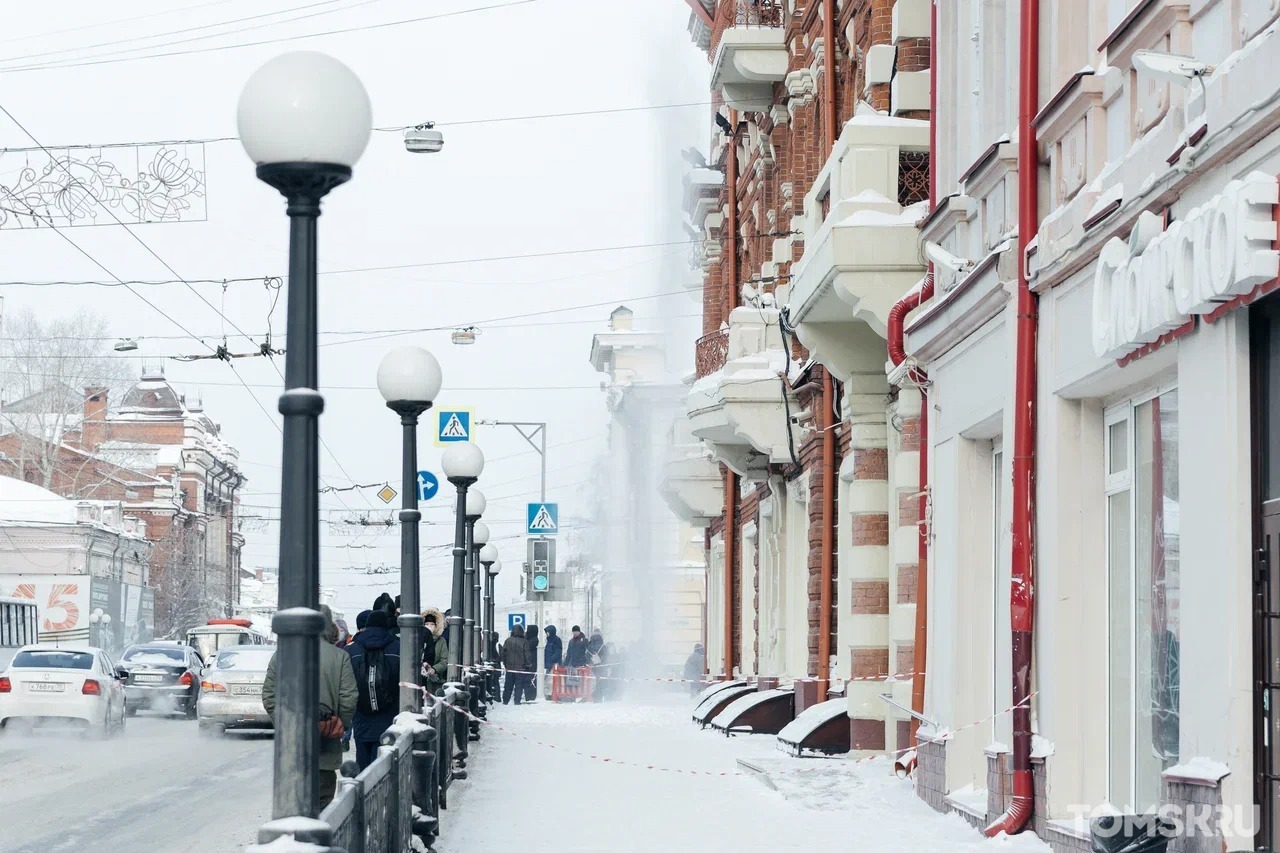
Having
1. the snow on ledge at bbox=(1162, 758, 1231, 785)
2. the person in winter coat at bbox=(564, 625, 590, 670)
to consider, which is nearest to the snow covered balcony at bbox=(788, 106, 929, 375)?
the snow on ledge at bbox=(1162, 758, 1231, 785)

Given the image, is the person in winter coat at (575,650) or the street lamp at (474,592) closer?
the street lamp at (474,592)

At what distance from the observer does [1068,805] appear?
435 inches

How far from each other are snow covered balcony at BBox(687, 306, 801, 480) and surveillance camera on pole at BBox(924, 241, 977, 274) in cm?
954

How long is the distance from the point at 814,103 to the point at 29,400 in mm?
68242

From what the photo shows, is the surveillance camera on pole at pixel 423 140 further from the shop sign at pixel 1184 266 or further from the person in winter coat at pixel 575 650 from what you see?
the person in winter coat at pixel 575 650

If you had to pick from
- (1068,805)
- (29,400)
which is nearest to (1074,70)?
(1068,805)

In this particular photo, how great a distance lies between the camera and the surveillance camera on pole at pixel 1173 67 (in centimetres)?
834

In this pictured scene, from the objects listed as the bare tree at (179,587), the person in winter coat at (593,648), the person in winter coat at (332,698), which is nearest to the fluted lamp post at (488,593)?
the person in winter coat at (593,648)

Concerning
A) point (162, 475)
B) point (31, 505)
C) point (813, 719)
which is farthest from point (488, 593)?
point (162, 475)

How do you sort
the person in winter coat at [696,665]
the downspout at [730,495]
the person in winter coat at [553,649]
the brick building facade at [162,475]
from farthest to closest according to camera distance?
the brick building facade at [162,475], the person in winter coat at [696,665], the person in winter coat at [553,649], the downspout at [730,495]

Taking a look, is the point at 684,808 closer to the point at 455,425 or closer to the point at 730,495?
the point at 455,425

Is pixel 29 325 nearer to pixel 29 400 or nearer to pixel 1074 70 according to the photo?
pixel 29 400

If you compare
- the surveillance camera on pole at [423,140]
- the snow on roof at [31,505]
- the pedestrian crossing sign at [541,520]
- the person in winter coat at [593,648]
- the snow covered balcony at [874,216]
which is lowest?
the person in winter coat at [593,648]

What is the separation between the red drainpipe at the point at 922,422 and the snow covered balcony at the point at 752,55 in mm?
10337
